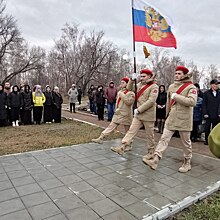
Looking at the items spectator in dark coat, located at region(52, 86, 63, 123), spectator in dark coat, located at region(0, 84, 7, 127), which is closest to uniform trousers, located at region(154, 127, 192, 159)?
spectator in dark coat, located at region(0, 84, 7, 127)

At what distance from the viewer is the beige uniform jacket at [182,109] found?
436cm

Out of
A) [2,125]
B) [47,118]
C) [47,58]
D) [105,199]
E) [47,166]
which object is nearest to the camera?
[105,199]

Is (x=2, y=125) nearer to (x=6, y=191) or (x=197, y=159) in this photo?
(x=6, y=191)

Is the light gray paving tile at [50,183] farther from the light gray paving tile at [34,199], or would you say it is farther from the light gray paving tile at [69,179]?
the light gray paving tile at [34,199]

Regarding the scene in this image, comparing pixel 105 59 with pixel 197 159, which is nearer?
pixel 197 159

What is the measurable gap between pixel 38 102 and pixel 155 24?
6390 millimetres

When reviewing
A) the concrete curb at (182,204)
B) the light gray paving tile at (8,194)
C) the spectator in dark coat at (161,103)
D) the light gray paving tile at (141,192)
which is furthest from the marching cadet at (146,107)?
the spectator in dark coat at (161,103)

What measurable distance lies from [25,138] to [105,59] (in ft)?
120

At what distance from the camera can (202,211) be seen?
3143 mm

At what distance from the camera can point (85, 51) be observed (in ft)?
133

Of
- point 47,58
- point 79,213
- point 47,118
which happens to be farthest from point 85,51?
point 79,213

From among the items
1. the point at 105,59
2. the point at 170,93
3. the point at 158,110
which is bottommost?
the point at 158,110

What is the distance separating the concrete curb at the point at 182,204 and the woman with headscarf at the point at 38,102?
26.6 ft

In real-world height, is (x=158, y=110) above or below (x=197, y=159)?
above
